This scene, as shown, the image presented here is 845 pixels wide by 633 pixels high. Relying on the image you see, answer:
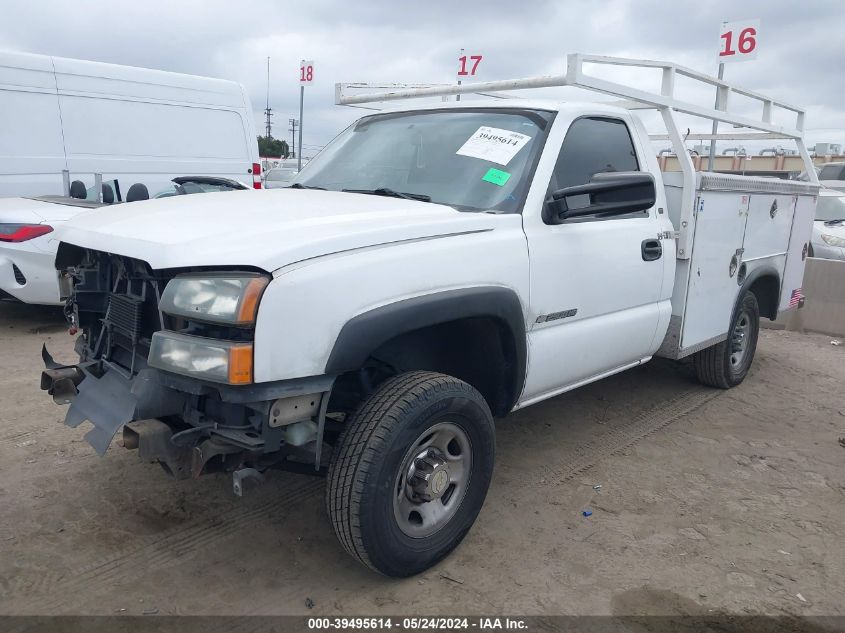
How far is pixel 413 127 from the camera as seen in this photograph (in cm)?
383

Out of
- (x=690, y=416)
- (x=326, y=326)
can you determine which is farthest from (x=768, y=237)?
(x=326, y=326)

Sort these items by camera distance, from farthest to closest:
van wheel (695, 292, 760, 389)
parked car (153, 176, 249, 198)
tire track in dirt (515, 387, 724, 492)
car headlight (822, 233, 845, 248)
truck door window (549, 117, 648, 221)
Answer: car headlight (822, 233, 845, 248)
parked car (153, 176, 249, 198)
van wheel (695, 292, 760, 389)
tire track in dirt (515, 387, 724, 492)
truck door window (549, 117, 648, 221)

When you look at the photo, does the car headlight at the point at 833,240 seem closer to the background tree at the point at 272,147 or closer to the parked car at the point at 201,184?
the parked car at the point at 201,184

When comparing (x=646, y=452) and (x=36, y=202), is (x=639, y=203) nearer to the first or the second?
(x=646, y=452)

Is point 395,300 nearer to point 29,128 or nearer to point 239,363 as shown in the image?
point 239,363

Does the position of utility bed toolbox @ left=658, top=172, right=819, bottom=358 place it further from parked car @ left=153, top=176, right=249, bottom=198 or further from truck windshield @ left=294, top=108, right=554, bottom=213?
parked car @ left=153, top=176, right=249, bottom=198

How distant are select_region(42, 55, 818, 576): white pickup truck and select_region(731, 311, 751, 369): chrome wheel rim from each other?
1.42m

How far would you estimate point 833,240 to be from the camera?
10.2m

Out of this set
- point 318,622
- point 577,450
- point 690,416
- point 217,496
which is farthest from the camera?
point 690,416

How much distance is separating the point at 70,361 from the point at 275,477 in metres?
2.77

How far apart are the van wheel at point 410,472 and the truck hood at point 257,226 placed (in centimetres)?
62

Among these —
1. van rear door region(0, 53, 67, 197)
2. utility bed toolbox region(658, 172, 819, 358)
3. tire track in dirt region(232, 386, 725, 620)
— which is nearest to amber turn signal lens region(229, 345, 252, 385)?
tire track in dirt region(232, 386, 725, 620)

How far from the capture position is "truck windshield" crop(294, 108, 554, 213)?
3.28 metres

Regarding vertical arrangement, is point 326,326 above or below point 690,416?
above
